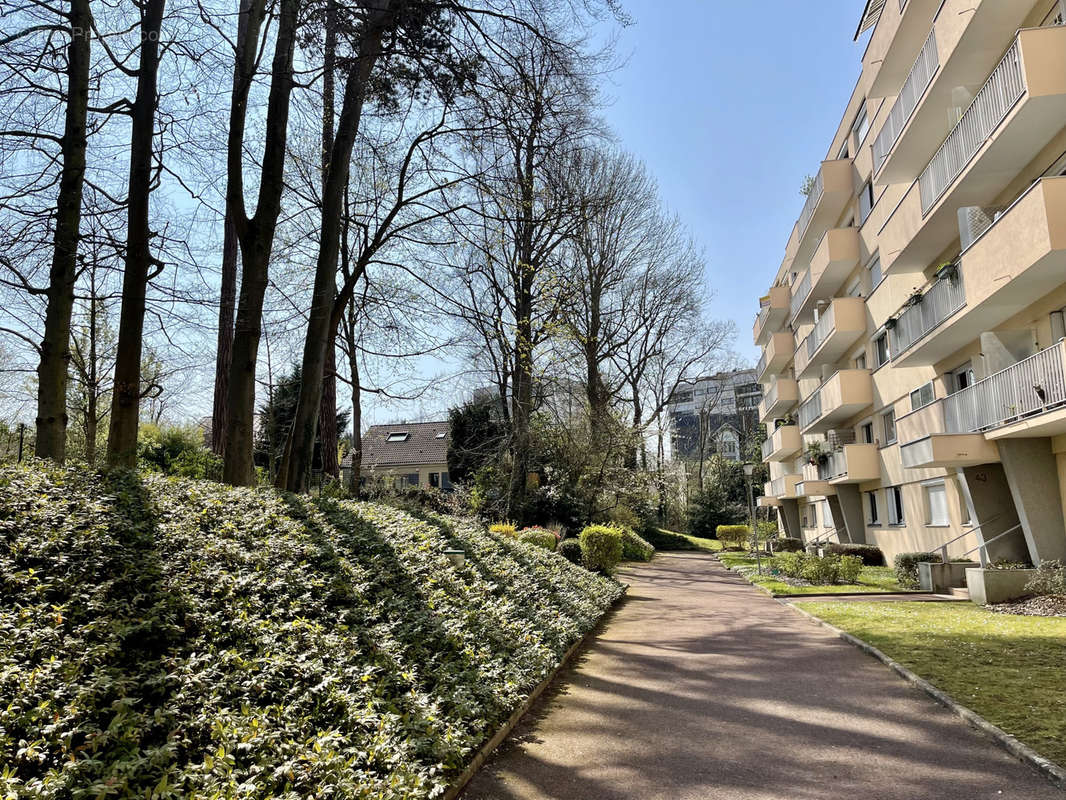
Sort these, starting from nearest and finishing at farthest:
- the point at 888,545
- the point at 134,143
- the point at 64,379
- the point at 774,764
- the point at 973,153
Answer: the point at 774,764 → the point at 64,379 → the point at 134,143 → the point at 973,153 → the point at 888,545

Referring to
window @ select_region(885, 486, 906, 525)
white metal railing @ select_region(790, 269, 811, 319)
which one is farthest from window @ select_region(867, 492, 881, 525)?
white metal railing @ select_region(790, 269, 811, 319)

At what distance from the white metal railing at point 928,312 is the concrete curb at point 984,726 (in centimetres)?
896

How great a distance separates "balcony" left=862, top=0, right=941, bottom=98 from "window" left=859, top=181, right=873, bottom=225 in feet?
12.5

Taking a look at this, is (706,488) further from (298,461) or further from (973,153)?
(298,461)

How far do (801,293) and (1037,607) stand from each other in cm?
2008

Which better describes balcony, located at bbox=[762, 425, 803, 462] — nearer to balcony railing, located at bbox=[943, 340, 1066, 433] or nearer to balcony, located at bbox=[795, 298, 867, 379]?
balcony, located at bbox=[795, 298, 867, 379]

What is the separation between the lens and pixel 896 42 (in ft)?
61.9

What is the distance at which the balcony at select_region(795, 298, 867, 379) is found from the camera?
24.5 m

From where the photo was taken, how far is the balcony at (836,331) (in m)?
24.5

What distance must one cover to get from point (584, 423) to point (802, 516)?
14.4 m

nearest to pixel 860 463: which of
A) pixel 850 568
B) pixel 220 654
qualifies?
pixel 850 568

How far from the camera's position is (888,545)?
2366 cm

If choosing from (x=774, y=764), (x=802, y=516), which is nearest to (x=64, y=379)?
(x=774, y=764)

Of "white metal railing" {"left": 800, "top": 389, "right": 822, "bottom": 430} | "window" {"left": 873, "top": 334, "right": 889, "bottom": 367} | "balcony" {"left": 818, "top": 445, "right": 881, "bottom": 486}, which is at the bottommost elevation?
"balcony" {"left": 818, "top": 445, "right": 881, "bottom": 486}
